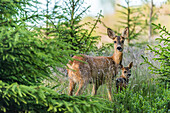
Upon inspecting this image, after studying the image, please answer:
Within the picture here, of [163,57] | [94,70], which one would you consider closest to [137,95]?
[94,70]

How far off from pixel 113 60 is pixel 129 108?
1.63 meters

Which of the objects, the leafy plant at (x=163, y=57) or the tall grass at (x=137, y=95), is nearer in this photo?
the tall grass at (x=137, y=95)

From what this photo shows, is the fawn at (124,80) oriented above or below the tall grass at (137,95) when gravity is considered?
above

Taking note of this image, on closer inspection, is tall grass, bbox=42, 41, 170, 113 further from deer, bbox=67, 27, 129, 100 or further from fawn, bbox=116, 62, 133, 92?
deer, bbox=67, 27, 129, 100

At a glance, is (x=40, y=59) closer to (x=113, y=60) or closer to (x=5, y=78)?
(x=5, y=78)

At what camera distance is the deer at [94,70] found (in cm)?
541

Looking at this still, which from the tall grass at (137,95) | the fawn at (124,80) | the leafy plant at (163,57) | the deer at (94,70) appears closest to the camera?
the tall grass at (137,95)

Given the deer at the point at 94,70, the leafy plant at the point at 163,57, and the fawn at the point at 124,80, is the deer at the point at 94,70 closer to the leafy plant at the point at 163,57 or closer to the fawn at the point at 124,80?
the fawn at the point at 124,80

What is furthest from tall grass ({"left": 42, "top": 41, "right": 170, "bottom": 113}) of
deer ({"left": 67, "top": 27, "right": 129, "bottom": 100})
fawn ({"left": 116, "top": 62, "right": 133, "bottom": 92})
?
deer ({"left": 67, "top": 27, "right": 129, "bottom": 100})

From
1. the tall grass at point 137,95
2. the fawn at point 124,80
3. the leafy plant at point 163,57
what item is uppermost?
the leafy plant at point 163,57

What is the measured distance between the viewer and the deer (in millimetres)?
5406

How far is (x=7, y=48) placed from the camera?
267 centimetres

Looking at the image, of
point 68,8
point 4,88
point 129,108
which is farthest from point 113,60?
point 4,88

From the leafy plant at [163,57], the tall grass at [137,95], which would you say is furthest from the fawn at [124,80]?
the leafy plant at [163,57]
